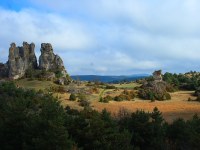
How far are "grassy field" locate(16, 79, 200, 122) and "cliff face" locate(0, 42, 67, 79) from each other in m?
3.58

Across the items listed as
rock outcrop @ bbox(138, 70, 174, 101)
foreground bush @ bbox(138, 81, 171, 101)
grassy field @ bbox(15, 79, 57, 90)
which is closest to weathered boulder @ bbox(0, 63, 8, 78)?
grassy field @ bbox(15, 79, 57, 90)

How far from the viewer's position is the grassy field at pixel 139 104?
66.6m

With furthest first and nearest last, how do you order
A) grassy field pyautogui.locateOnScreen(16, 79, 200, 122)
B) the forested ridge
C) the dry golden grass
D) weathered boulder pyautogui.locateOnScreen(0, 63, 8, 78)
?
weathered boulder pyautogui.locateOnScreen(0, 63, 8, 78) < grassy field pyautogui.locateOnScreen(16, 79, 200, 122) < the dry golden grass < the forested ridge

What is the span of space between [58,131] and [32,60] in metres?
57.7

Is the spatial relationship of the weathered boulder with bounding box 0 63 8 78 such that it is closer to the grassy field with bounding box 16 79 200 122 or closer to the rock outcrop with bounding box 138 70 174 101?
the grassy field with bounding box 16 79 200 122

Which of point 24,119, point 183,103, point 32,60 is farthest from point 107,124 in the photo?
point 32,60

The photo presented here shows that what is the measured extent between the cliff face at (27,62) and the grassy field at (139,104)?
141 inches

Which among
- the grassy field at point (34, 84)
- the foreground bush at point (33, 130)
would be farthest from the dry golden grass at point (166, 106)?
the foreground bush at point (33, 130)

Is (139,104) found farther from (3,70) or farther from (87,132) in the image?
(87,132)

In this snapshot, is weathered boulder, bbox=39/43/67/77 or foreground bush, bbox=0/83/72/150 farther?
weathered boulder, bbox=39/43/67/77

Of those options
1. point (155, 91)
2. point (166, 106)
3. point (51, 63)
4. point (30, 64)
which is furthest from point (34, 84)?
point (166, 106)

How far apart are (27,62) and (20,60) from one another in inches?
79.6

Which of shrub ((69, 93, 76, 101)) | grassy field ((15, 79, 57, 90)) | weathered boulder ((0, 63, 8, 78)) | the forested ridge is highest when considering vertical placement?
weathered boulder ((0, 63, 8, 78))

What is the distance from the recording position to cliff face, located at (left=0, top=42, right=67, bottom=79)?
3415 inches
